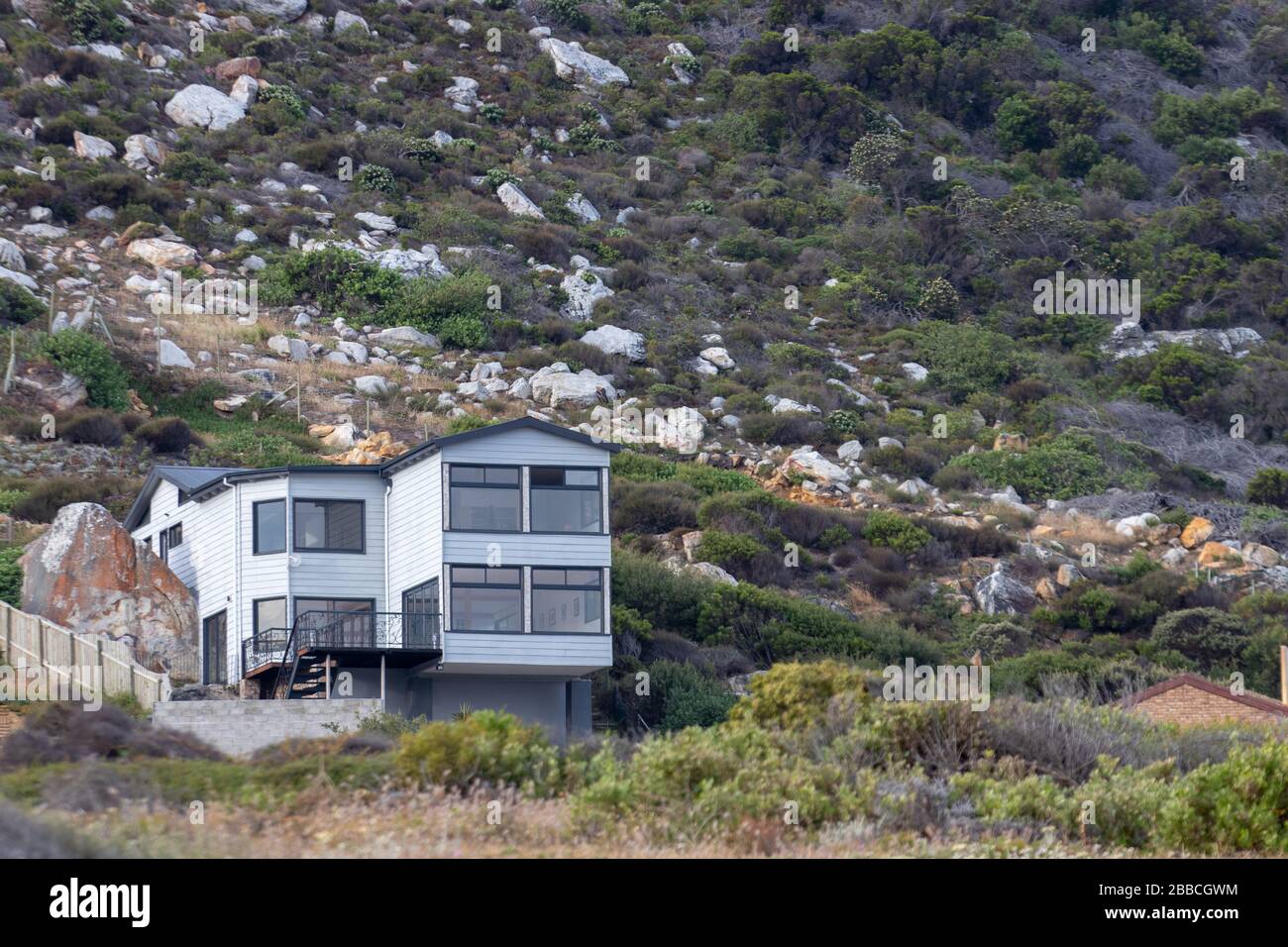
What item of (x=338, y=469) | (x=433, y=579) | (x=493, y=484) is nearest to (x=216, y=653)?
(x=338, y=469)

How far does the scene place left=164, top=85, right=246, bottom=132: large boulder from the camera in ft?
226

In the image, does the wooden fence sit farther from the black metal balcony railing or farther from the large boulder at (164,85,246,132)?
the large boulder at (164,85,246,132)

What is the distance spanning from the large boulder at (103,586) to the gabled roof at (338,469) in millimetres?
1961

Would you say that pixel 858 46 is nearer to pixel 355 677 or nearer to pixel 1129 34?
pixel 1129 34

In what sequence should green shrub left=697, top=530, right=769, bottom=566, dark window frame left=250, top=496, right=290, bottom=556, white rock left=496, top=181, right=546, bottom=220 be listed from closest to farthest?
dark window frame left=250, top=496, right=290, bottom=556, green shrub left=697, top=530, right=769, bottom=566, white rock left=496, top=181, right=546, bottom=220

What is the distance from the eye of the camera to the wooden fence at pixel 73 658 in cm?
2945

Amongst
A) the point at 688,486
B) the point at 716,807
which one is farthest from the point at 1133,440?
the point at 716,807

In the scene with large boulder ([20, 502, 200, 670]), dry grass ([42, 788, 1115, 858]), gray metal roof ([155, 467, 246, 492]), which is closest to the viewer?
dry grass ([42, 788, 1115, 858])

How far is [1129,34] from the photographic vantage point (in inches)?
3743

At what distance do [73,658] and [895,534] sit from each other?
73.9 ft

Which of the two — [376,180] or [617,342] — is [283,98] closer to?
[376,180]

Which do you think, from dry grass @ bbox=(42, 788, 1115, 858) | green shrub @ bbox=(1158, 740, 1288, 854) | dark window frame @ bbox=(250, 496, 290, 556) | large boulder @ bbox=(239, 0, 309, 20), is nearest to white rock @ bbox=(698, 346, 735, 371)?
dark window frame @ bbox=(250, 496, 290, 556)

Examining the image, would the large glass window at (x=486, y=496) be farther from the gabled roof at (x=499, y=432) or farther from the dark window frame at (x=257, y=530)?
the dark window frame at (x=257, y=530)

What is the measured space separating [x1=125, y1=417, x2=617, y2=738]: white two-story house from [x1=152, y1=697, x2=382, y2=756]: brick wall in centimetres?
205
